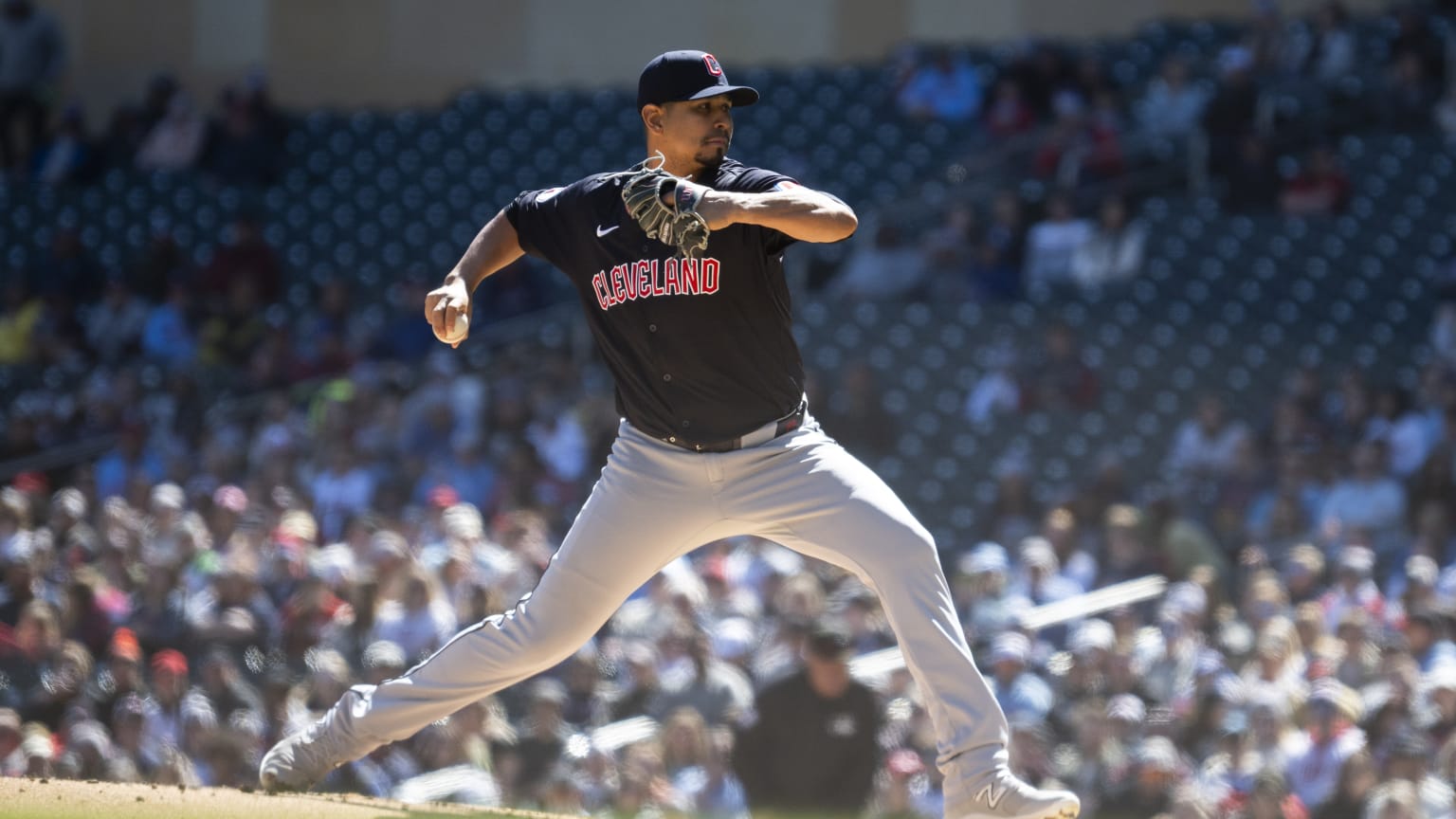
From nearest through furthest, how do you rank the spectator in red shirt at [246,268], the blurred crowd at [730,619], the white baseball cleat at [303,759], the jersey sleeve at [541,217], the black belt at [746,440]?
1. the black belt at [746,440]
2. the jersey sleeve at [541,217]
3. the white baseball cleat at [303,759]
4. the blurred crowd at [730,619]
5. the spectator in red shirt at [246,268]

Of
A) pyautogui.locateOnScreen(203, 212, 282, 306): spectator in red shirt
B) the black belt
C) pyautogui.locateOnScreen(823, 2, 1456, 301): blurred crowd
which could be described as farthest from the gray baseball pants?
pyautogui.locateOnScreen(203, 212, 282, 306): spectator in red shirt

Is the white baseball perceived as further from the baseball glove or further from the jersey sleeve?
the baseball glove

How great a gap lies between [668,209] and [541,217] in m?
0.65

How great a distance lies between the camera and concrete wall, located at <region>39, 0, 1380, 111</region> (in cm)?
1468

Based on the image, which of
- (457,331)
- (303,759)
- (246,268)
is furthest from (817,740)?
(246,268)

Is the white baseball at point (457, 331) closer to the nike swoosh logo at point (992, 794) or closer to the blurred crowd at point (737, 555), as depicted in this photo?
the nike swoosh logo at point (992, 794)

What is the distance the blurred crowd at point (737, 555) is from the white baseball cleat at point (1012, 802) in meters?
2.32

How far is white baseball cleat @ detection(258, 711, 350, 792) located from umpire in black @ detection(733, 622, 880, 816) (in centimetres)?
211

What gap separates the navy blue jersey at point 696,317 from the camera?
11.6ft

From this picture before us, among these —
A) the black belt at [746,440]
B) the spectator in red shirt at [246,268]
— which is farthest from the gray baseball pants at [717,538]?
the spectator in red shirt at [246,268]

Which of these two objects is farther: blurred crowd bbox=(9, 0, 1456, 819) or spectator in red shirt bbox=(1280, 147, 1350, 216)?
spectator in red shirt bbox=(1280, 147, 1350, 216)

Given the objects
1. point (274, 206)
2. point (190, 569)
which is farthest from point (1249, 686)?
point (274, 206)

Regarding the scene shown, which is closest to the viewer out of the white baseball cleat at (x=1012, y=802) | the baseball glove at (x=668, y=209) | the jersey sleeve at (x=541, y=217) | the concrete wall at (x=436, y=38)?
the baseball glove at (x=668, y=209)

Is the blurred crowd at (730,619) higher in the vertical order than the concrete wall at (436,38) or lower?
lower
